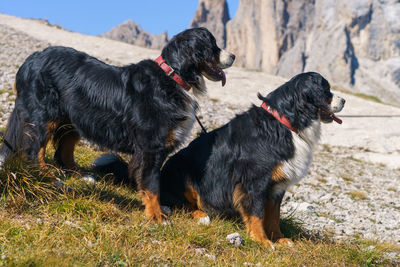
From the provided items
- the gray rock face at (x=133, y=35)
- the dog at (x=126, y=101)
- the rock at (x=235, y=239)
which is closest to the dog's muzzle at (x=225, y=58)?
the dog at (x=126, y=101)

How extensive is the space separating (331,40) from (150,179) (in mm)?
103899

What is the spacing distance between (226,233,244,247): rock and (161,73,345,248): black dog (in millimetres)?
253

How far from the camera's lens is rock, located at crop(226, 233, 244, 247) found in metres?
3.48

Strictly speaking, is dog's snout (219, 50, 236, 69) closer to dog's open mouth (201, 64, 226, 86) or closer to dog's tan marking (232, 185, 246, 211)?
dog's open mouth (201, 64, 226, 86)

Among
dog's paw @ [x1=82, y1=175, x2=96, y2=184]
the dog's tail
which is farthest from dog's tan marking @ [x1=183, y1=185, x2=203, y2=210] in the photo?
the dog's tail

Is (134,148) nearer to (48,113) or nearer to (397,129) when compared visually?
(48,113)

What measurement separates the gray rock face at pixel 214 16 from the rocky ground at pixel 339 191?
129m

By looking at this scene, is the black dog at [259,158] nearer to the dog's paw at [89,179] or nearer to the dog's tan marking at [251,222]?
the dog's tan marking at [251,222]

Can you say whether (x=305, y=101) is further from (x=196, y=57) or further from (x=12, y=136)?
(x=12, y=136)

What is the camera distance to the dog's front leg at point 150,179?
3.67 meters

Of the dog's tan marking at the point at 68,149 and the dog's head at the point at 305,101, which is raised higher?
the dog's head at the point at 305,101

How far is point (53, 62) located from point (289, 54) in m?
115

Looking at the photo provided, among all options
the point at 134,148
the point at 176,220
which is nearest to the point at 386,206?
the point at 176,220

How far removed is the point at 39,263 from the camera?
2404mm
